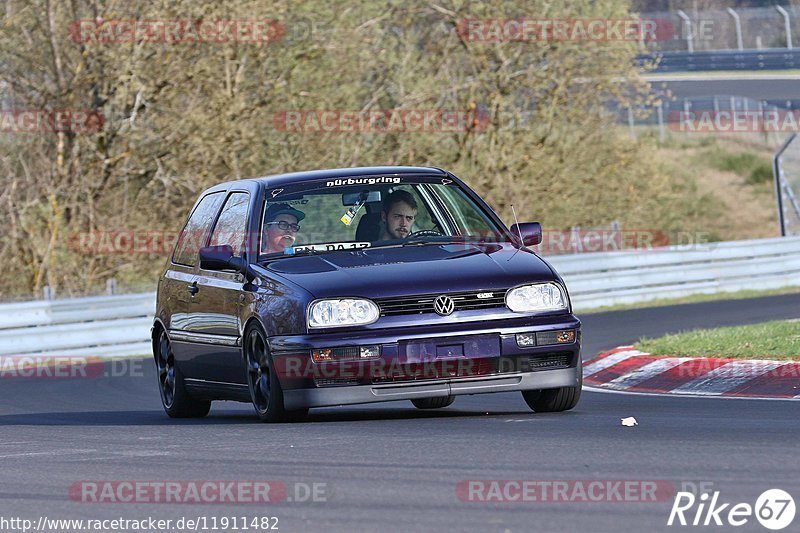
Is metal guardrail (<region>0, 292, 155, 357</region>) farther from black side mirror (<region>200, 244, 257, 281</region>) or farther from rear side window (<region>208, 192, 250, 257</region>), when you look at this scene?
black side mirror (<region>200, 244, 257, 281</region>)

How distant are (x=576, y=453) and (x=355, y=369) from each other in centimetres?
187

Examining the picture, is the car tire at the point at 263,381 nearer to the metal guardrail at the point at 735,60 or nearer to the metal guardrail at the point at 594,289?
the metal guardrail at the point at 594,289

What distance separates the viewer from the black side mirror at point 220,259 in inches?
396

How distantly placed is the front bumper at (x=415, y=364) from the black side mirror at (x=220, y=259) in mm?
1055

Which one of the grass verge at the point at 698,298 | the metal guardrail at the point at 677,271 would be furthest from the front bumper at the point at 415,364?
the metal guardrail at the point at 677,271

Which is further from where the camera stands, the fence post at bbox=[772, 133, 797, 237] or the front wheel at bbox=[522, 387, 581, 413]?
the fence post at bbox=[772, 133, 797, 237]

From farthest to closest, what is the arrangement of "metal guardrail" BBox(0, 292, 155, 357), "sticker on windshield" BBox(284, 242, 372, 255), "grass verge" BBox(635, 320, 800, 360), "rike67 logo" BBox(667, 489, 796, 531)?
1. "metal guardrail" BBox(0, 292, 155, 357)
2. "grass verge" BBox(635, 320, 800, 360)
3. "sticker on windshield" BBox(284, 242, 372, 255)
4. "rike67 logo" BBox(667, 489, 796, 531)

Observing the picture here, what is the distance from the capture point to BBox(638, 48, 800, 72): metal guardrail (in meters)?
53.3

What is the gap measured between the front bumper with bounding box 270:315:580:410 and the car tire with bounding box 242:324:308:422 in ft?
0.54

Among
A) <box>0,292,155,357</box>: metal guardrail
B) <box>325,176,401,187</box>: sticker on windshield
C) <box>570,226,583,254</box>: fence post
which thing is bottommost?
<box>570,226,583,254</box>: fence post

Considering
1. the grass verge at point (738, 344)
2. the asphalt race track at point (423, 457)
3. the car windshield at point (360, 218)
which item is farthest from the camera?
the grass verge at point (738, 344)

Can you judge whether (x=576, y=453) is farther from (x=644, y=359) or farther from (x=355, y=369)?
(x=644, y=359)

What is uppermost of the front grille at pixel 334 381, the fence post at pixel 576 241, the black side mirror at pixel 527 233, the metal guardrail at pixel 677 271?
the black side mirror at pixel 527 233

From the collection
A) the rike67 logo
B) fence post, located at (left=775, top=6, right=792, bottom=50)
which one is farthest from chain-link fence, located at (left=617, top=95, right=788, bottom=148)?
the rike67 logo
